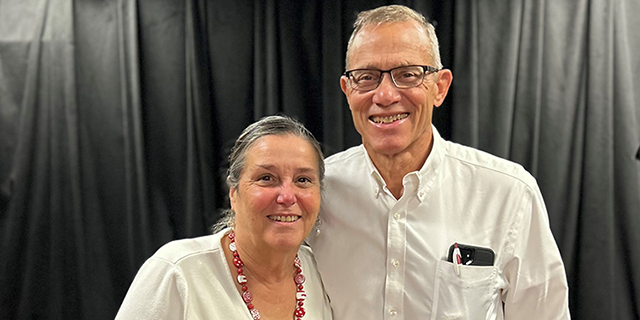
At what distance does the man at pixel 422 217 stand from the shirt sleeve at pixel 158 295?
0.53 m

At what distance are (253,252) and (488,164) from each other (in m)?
0.82

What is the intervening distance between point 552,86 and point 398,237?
73.9 inches

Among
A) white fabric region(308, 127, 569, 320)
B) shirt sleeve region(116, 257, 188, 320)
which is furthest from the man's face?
shirt sleeve region(116, 257, 188, 320)

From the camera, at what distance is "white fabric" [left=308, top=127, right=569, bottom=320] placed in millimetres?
1880

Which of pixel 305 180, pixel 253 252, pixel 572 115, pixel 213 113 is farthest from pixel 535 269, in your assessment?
pixel 213 113

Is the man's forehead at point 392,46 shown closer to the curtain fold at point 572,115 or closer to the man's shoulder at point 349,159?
the man's shoulder at point 349,159

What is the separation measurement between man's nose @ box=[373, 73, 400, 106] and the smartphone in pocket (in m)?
0.52

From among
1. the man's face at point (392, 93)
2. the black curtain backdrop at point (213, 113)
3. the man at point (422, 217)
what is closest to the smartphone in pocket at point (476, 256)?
the man at point (422, 217)

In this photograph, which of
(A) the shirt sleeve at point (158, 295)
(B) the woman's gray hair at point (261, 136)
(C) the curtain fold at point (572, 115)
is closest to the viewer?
(A) the shirt sleeve at point (158, 295)

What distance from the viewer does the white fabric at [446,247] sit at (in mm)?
1880

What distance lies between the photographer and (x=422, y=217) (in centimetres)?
194

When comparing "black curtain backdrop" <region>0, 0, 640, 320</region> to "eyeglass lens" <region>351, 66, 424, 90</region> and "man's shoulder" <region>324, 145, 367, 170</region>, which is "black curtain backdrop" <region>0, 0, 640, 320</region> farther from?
"eyeglass lens" <region>351, 66, 424, 90</region>

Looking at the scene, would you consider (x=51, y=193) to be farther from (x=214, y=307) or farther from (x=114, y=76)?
(x=214, y=307)

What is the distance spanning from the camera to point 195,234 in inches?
134
